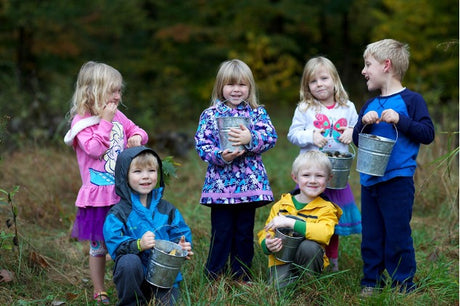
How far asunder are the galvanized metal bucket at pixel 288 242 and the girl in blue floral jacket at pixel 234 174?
31 cm

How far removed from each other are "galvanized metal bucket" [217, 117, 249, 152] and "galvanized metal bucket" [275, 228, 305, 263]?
1.94 feet

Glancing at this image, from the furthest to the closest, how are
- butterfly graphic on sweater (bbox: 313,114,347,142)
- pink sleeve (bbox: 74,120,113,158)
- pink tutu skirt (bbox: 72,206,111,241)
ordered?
butterfly graphic on sweater (bbox: 313,114,347,142), pink tutu skirt (bbox: 72,206,111,241), pink sleeve (bbox: 74,120,113,158)

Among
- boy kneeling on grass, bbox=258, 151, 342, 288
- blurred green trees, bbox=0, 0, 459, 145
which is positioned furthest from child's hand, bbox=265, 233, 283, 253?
blurred green trees, bbox=0, 0, 459, 145

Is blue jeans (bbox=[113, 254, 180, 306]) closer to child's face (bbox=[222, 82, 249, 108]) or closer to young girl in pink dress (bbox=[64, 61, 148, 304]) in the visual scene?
young girl in pink dress (bbox=[64, 61, 148, 304])

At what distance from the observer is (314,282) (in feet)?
11.7

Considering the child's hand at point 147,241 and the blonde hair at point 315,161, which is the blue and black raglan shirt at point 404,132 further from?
the child's hand at point 147,241

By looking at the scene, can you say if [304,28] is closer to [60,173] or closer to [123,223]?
[60,173]

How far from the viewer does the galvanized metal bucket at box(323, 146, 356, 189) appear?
374 cm

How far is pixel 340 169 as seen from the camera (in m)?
3.77

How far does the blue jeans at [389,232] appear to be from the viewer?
3568 millimetres

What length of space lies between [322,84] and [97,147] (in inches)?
62.9

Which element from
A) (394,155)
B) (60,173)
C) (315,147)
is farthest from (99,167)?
(60,173)

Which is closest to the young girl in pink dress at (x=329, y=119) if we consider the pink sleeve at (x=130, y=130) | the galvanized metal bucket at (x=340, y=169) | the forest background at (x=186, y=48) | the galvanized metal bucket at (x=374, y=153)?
the galvanized metal bucket at (x=340, y=169)

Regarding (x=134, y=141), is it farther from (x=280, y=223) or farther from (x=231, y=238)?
(x=280, y=223)
